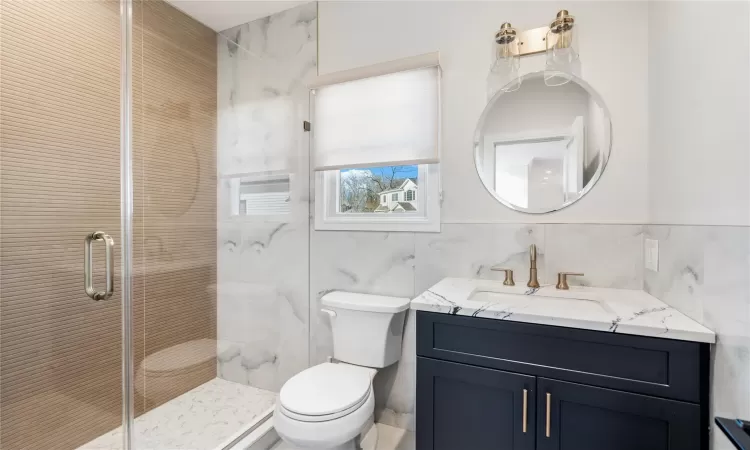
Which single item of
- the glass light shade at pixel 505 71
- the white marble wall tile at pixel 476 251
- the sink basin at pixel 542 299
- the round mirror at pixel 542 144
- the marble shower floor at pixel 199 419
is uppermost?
the glass light shade at pixel 505 71

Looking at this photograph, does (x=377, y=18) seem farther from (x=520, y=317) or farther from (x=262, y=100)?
(x=520, y=317)

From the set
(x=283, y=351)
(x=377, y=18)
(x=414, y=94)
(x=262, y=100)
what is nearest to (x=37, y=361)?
(x=283, y=351)

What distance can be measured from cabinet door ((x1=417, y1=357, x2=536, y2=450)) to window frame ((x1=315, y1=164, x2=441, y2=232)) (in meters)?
0.76

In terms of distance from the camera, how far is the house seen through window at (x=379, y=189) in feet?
6.15

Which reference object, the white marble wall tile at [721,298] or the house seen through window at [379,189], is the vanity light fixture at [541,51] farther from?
the white marble wall tile at [721,298]

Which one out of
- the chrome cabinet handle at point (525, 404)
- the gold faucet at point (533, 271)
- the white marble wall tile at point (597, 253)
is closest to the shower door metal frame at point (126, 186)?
the chrome cabinet handle at point (525, 404)

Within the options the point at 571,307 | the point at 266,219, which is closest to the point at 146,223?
the point at 266,219

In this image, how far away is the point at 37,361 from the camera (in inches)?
59.6

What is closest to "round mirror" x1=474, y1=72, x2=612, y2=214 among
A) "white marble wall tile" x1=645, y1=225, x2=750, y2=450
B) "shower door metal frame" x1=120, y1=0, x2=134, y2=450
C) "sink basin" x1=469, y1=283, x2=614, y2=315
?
"sink basin" x1=469, y1=283, x2=614, y2=315

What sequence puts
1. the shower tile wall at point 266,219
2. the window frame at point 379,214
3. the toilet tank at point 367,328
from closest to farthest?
the toilet tank at point 367,328, the window frame at point 379,214, the shower tile wall at point 266,219

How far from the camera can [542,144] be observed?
1593 millimetres

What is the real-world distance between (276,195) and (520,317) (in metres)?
1.59

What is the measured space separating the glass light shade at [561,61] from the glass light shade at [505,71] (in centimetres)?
13

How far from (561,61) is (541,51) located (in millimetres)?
101
